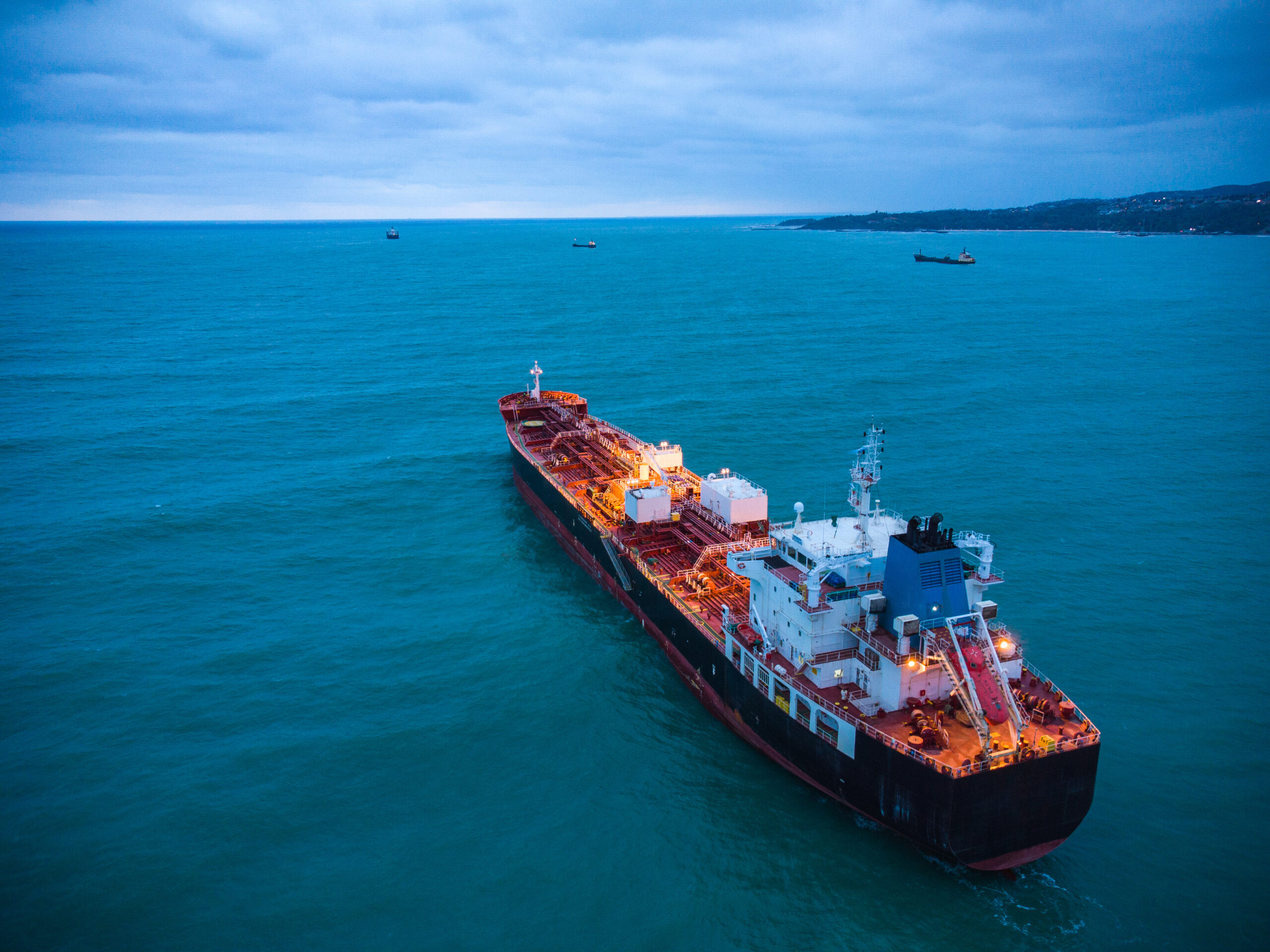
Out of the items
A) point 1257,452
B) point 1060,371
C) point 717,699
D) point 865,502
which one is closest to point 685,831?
point 717,699

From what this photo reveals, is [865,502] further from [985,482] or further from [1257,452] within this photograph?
[1257,452]

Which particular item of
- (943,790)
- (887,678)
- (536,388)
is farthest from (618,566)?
(536,388)

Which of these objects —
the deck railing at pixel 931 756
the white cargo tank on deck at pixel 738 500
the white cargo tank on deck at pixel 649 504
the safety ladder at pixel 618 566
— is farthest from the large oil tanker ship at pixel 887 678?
the white cargo tank on deck at pixel 649 504

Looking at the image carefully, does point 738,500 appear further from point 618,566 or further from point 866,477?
point 866,477

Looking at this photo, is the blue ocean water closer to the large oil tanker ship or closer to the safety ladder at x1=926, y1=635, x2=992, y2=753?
the large oil tanker ship

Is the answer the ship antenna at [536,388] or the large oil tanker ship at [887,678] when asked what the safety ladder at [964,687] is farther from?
the ship antenna at [536,388]

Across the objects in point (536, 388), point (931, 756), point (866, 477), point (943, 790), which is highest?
point (866, 477)
